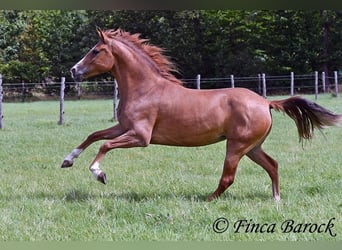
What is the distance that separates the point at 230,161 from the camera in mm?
4184

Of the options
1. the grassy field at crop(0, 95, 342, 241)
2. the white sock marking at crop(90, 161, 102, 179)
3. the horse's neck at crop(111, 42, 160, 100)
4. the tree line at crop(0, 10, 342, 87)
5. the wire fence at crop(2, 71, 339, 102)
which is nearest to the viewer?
the grassy field at crop(0, 95, 342, 241)

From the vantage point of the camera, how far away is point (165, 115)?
420cm

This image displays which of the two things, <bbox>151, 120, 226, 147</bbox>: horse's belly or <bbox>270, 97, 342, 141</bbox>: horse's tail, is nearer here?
<bbox>151, 120, 226, 147</bbox>: horse's belly

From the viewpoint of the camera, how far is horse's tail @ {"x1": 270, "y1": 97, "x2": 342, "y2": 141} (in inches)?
169

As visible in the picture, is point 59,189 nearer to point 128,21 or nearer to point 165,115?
point 165,115

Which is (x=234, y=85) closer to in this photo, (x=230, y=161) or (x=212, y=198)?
(x=230, y=161)

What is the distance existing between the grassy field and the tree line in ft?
3.82

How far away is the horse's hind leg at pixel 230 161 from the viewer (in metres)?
4.16

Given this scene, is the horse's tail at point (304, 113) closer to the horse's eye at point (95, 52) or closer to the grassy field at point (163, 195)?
the grassy field at point (163, 195)

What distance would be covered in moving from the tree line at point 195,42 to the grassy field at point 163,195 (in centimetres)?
116

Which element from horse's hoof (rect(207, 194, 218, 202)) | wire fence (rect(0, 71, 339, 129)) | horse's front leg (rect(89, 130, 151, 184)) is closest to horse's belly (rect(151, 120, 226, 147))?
horse's front leg (rect(89, 130, 151, 184))

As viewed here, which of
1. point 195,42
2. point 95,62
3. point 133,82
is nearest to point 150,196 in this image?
point 133,82

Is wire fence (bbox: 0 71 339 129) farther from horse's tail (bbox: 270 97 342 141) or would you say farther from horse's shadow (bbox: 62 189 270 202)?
horse's shadow (bbox: 62 189 270 202)

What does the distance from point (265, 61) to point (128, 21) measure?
2107 millimetres
